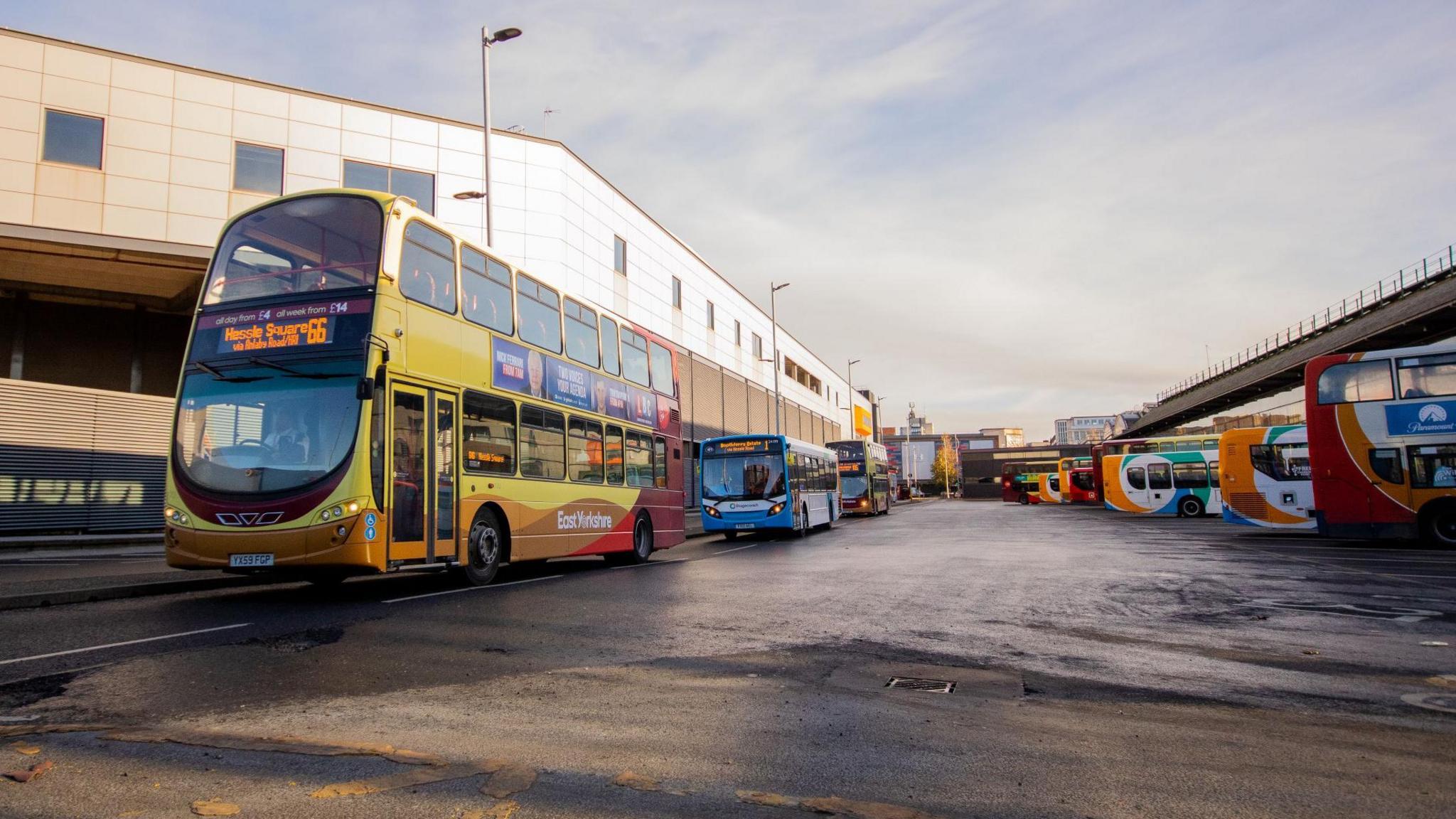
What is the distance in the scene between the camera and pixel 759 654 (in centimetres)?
638

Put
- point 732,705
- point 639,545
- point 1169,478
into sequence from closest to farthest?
point 732,705 < point 639,545 < point 1169,478

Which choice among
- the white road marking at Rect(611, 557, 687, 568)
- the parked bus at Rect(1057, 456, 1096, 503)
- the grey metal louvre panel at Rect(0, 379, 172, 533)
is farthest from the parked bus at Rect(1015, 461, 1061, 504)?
the grey metal louvre panel at Rect(0, 379, 172, 533)

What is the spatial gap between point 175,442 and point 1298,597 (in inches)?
497

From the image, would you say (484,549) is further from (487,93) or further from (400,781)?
(487,93)

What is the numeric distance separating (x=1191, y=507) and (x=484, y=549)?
115ft

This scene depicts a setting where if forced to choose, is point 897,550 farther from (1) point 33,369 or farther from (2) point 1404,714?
(1) point 33,369

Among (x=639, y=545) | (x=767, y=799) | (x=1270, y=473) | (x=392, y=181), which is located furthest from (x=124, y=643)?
(x=1270, y=473)

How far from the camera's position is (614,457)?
15305 mm

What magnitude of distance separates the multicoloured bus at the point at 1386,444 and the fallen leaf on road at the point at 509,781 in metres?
20.4

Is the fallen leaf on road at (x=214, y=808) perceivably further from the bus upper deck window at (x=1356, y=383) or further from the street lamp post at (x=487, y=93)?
the bus upper deck window at (x=1356, y=383)

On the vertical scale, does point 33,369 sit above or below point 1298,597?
above

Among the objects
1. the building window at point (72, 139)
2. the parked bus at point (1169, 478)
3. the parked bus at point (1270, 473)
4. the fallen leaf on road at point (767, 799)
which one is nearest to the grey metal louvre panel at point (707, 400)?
the parked bus at point (1169, 478)

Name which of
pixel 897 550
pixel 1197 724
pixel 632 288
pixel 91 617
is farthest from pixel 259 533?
pixel 632 288

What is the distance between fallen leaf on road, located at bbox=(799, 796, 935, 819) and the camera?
3158 millimetres
